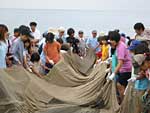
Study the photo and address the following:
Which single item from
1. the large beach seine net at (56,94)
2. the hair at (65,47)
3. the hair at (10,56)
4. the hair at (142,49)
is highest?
the hair at (142,49)

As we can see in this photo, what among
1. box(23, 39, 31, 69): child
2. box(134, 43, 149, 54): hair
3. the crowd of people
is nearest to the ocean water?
the crowd of people

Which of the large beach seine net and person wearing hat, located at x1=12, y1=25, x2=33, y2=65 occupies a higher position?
person wearing hat, located at x1=12, y1=25, x2=33, y2=65

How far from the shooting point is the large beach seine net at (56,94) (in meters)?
6.03

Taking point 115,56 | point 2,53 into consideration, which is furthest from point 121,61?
point 2,53

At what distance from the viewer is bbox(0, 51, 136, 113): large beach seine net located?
237 inches

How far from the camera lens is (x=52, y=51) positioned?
9.45 m

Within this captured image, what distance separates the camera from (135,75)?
5.47 metres

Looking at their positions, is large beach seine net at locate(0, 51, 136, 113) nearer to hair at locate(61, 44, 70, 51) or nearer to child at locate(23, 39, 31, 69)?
child at locate(23, 39, 31, 69)

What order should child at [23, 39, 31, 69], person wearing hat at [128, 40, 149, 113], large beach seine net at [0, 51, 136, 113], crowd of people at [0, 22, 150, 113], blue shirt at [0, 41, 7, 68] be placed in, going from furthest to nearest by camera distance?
child at [23, 39, 31, 69] < blue shirt at [0, 41, 7, 68] < large beach seine net at [0, 51, 136, 113] < crowd of people at [0, 22, 150, 113] < person wearing hat at [128, 40, 149, 113]

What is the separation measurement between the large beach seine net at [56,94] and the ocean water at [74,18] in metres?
12.1

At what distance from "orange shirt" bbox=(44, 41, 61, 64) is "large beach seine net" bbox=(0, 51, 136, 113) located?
1.03 meters

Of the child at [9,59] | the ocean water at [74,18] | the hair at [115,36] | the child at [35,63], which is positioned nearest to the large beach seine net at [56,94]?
the child at [35,63]

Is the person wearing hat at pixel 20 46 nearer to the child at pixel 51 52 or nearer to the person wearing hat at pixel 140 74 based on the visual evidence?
the child at pixel 51 52

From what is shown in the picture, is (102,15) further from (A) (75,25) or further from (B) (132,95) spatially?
(B) (132,95)
